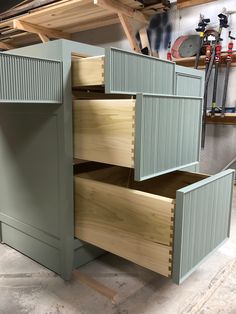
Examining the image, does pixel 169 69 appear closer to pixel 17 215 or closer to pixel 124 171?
pixel 124 171

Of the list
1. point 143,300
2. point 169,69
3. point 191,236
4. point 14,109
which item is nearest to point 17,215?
point 14,109

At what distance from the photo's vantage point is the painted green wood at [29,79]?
3.60ft

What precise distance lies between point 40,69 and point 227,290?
4.36 ft

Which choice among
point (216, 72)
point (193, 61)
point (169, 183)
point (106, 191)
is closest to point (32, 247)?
point (106, 191)

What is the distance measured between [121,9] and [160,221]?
246cm

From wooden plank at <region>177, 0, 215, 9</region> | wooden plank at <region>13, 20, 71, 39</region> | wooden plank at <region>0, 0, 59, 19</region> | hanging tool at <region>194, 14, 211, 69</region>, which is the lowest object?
hanging tool at <region>194, 14, 211, 69</region>

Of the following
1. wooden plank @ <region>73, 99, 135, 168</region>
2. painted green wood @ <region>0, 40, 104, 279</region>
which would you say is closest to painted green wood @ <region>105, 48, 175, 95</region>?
wooden plank @ <region>73, 99, 135, 168</region>

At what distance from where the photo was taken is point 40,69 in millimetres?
1229

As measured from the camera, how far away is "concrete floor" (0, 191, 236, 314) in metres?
1.27

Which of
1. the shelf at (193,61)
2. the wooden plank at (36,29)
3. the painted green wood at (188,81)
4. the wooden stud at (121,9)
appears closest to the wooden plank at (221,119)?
the shelf at (193,61)

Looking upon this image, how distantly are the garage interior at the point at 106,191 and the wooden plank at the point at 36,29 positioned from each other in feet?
7.51

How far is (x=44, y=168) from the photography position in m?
1.51

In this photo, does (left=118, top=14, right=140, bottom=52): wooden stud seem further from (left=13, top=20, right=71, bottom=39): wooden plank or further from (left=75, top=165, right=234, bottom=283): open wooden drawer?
(left=75, top=165, right=234, bottom=283): open wooden drawer

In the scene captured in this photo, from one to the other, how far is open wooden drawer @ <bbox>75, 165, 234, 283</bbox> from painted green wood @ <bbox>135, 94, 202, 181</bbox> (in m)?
0.13
